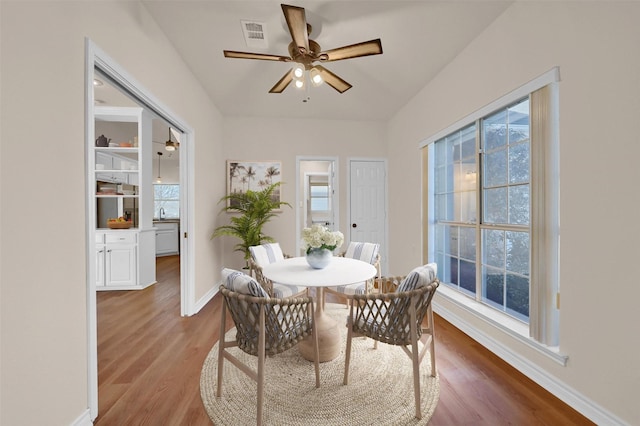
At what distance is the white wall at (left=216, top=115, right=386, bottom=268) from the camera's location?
4.32 m

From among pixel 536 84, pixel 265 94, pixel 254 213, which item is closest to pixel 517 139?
pixel 536 84

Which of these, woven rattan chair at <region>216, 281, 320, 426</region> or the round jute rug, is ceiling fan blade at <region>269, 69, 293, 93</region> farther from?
the round jute rug

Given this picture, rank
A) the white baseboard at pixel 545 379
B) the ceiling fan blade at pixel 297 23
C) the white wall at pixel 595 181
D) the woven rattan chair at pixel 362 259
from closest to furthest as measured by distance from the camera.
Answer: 1. the white wall at pixel 595 181
2. the white baseboard at pixel 545 379
3. the ceiling fan blade at pixel 297 23
4. the woven rattan chair at pixel 362 259

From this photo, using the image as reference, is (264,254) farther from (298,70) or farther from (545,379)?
(545,379)

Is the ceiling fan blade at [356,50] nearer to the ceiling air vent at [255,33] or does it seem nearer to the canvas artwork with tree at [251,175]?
the ceiling air vent at [255,33]

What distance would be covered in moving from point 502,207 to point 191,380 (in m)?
A: 2.89

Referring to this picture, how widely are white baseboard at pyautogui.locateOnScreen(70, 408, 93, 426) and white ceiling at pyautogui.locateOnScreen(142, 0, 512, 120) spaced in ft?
9.17

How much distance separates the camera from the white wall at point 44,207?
1.05 meters

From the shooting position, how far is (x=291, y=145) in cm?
442

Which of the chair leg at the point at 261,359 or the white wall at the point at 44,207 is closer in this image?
the white wall at the point at 44,207

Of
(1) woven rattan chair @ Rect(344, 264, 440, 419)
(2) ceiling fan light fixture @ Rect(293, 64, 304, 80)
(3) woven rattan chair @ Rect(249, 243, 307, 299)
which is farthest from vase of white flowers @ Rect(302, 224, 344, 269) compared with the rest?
(2) ceiling fan light fixture @ Rect(293, 64, 304, 80)

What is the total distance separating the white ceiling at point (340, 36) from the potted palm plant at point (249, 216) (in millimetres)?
1429

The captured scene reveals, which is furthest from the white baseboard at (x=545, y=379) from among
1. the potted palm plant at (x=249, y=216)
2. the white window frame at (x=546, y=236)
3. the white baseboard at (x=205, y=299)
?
the white baseboard at (x=205, y=299)

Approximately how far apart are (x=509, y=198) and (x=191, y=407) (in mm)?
2861
